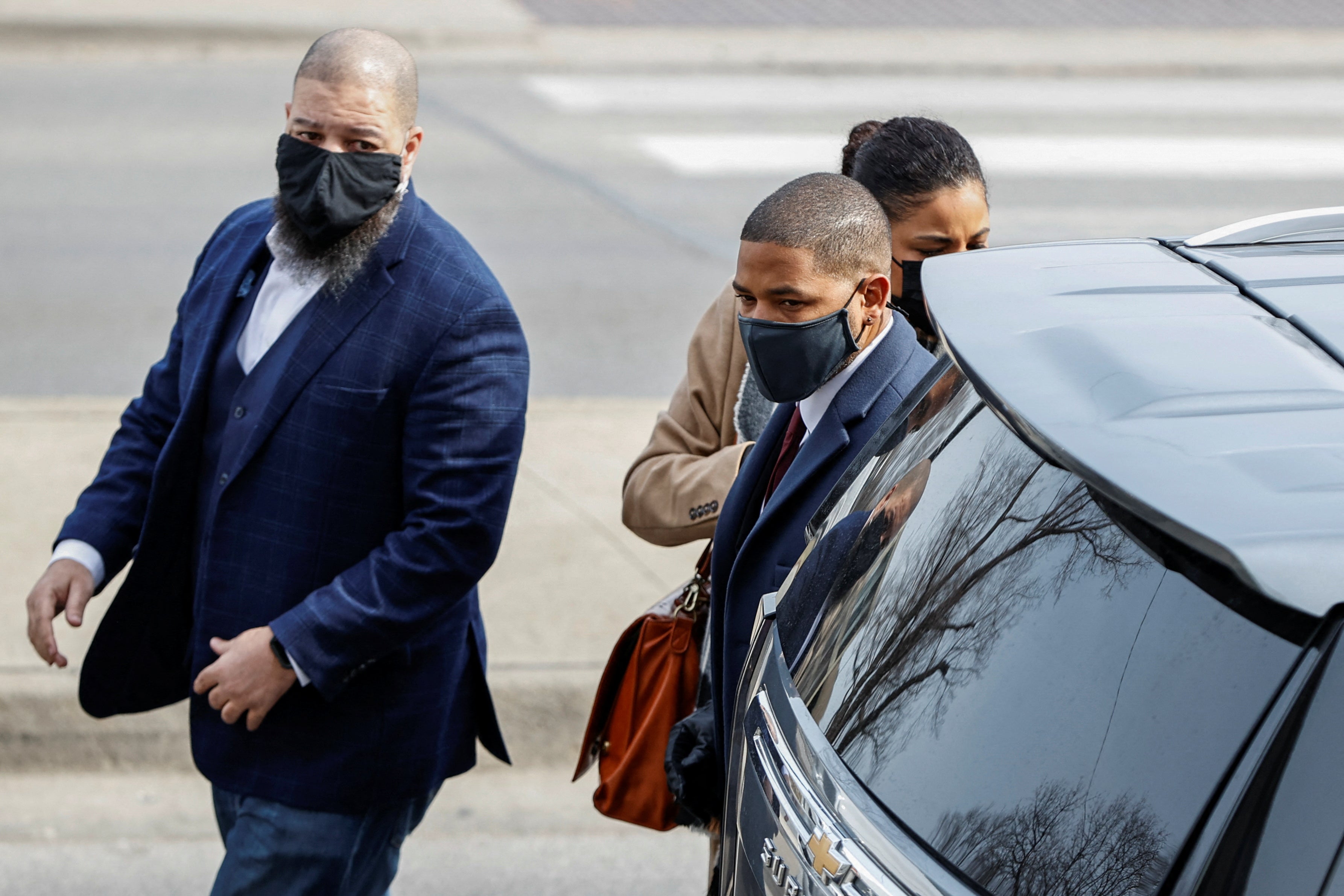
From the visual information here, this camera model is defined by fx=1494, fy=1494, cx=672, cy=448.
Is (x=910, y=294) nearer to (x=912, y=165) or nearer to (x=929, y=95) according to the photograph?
(x=912, y=165)

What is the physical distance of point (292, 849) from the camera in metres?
3.04

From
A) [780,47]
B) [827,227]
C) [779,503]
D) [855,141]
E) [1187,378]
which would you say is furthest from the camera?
[780,47]

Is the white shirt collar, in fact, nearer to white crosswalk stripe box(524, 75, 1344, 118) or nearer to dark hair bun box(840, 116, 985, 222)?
dark hair bun box(840, 116, 985, 222)

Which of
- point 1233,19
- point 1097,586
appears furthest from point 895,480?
point 1233,19

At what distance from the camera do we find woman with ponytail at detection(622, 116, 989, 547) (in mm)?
3004

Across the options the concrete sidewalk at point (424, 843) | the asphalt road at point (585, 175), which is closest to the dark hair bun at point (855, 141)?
the concrete sidewalk at point (424, 843)

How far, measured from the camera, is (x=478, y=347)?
299 centimetres

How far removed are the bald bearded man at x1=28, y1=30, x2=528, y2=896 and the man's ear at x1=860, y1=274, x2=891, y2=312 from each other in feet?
2.59

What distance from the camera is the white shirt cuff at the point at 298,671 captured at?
2896 millimetres

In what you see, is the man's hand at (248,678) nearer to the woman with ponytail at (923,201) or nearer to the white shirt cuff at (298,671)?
the white shirt cuff at (298,671)

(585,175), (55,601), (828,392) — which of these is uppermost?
(828,392)

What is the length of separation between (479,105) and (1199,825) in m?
12.3

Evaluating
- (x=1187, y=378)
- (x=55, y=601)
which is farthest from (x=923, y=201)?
(x=55, y=601)

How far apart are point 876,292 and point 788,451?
319 mm
